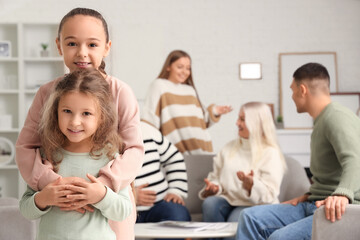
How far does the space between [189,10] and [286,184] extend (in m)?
4.34

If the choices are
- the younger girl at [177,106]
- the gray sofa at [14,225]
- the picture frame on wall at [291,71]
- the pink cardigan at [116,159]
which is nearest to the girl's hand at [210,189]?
→ the younger girl at [177,106]

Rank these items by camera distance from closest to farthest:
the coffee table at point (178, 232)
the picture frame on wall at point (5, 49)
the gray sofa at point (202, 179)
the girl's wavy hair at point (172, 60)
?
the coffee table at point (178, 232), the gray sofa at point (202, 179), the girl's wavy hair at point (172, 60), the picture frame on wall at point (5, 49)

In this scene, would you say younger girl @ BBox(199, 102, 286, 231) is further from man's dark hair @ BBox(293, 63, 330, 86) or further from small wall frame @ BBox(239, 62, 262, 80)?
small wall frame @ BBox(239, 62, 262, 80)

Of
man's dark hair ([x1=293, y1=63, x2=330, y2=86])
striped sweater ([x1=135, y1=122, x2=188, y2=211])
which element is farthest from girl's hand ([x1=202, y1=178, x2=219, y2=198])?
man's dark hair ([x1=293, y1=63, x2=330, y2=86])

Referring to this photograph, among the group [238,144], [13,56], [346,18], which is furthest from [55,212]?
[346,18]

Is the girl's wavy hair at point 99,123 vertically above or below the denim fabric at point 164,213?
above

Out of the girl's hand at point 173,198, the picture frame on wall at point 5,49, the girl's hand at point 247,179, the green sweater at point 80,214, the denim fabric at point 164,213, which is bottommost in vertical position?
the denim fabric at point 164,213

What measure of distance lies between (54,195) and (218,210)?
223cm

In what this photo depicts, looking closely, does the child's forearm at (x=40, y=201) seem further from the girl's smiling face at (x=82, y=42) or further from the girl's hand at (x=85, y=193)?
the girl's smiling face at (x=82, y=42)

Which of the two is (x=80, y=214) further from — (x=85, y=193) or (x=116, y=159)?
(x=116, y=159)

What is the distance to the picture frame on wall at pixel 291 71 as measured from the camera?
769cm

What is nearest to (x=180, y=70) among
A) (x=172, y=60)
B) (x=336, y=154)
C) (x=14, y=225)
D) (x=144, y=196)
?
(x=172, y=60)

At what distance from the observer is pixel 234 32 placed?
7.81m

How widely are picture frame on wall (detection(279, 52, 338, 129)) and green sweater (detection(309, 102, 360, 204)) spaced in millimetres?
4881
